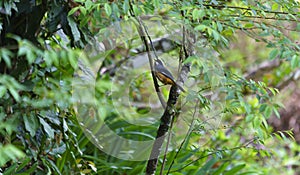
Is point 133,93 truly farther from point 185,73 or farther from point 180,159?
point 185,73

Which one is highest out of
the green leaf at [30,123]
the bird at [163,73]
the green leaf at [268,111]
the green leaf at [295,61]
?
the green leaf at [295,61]

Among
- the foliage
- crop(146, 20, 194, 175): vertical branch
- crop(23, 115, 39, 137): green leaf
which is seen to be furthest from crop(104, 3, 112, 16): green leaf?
crop(23, 115, 39, 137): green leaf

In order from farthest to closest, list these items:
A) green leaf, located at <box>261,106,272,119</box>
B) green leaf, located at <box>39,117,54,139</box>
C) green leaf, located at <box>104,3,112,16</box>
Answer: green leaf, located at <box>39,117,54,139</box>, green leaf, located at <box>261,106,272,119</box>, green leaf, located at <box>104,3,112,16</box>

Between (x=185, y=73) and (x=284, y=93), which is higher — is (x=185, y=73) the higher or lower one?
the higher one

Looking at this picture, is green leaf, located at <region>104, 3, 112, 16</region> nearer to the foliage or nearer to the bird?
the foliage

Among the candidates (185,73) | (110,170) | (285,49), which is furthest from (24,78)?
(285,49)

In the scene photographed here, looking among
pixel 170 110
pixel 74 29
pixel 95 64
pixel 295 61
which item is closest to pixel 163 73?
pixel 170 110

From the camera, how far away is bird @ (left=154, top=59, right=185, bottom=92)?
64.3 inches

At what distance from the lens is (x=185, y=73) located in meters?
1.67

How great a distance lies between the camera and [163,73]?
5.35 feet

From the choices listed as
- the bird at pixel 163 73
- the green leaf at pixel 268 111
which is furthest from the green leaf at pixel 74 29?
the green leaf at pixel 268 111

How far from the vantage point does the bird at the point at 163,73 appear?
1634 mm

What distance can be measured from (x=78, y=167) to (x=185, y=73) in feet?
2.17

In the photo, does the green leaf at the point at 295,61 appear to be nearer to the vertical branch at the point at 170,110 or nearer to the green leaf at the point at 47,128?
the vertical branch at the point at 170,110
